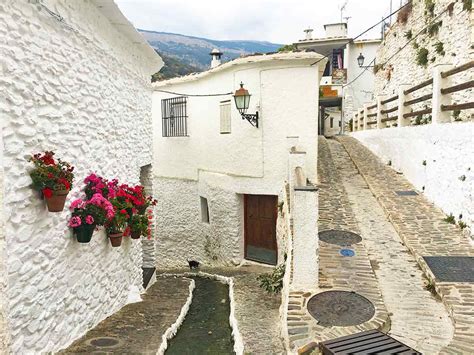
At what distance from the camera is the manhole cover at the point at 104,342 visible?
→ 16.0ft

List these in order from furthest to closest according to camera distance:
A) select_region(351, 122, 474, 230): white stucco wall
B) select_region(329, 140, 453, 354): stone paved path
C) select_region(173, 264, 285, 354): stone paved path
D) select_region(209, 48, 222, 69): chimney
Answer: select_region(209, 48, 222, 69): chimney < select_region(351, 122, 474, 230): white stucco wall < select_region(173, 264, 285, 354): stone paved path < select_region(329, 140, 453, 354): stone paved path

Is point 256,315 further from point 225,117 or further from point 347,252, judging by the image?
point 225,117

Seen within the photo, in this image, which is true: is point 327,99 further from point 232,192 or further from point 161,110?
point 232,192

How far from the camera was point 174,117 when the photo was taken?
45.6ft

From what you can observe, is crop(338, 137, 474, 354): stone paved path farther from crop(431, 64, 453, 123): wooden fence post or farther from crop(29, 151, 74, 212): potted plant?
crop(29, 151, 74, 212): potted plant

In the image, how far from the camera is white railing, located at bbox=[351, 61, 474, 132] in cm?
786

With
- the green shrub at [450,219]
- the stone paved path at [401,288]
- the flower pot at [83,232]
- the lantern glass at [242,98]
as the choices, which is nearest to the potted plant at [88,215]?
the flower pot at [83,232]

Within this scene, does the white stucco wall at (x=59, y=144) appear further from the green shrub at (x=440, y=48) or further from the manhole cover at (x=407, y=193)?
the green shrub at (x=440, y=48)

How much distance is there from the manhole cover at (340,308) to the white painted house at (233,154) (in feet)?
11.6

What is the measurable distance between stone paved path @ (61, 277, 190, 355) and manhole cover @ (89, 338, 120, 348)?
0.16 feet

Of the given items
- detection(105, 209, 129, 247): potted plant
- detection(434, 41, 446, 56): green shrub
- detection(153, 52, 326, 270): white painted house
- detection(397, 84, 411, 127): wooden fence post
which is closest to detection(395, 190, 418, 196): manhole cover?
detection(153, 52, 326, 270): white painted house

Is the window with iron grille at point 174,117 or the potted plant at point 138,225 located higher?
the window with iron grille at point 174,117

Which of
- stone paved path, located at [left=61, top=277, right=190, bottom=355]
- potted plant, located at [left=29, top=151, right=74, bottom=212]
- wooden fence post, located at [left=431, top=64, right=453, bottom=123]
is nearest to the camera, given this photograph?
potted plant, located at [left=29, top=151, right=74, bottom=212]

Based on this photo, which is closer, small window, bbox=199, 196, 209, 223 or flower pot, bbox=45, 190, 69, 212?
flower pot, bbox=45, 190, 69, 212
